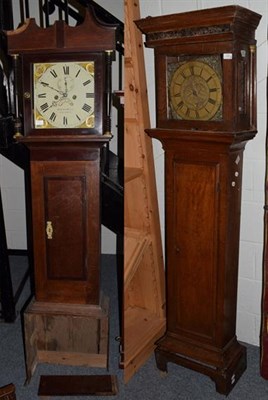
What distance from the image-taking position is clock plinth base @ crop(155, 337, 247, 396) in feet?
6.98

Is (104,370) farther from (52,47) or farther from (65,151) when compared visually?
(52,47)

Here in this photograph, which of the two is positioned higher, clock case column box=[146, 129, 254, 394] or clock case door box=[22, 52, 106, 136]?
clock case door box=[22, 52, 106, 136]

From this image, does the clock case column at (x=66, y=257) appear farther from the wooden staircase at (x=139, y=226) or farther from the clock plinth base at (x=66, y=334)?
the wooden staircase at (x=139, y=226)

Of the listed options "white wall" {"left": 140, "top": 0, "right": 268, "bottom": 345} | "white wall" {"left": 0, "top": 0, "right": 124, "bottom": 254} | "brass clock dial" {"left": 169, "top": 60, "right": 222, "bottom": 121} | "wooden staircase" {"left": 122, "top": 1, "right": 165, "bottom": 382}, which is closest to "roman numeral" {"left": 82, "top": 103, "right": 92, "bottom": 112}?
"wooden staircase" {"left": 122, "top": 1, "right": 165, "bottom": 382}

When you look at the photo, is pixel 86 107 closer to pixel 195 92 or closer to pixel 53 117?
pixel 53 117

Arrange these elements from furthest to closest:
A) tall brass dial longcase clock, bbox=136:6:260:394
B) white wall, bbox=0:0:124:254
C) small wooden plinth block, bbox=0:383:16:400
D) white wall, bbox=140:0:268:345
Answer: white wall, bbox=0:0:124:254
white wall, bbox=140:0:268:345
small wooden plinth block, bbox=0:383:16:400
tall brass dial longcase clock, bbox=136:6:260:394

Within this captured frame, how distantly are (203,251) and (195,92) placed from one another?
0.70m

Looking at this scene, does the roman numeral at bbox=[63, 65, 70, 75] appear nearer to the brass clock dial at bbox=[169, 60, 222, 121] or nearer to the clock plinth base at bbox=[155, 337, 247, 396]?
the brass clock dial at bbox=[169, 60, 222, 121]

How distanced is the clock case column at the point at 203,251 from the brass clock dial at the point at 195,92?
98mm

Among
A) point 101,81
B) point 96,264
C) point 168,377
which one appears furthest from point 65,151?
point 168,377

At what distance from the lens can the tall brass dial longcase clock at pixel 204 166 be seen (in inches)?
71.9

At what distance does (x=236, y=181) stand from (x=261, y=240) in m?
0.42

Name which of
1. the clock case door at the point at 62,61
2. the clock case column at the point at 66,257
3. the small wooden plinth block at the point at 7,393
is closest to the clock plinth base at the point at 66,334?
the clock case column at the point at 66,257

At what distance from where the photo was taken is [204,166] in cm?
197
